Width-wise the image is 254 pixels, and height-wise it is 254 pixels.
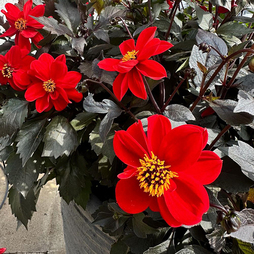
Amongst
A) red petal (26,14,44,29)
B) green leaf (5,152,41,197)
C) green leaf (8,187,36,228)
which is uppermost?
red petal (26,14,44,29)

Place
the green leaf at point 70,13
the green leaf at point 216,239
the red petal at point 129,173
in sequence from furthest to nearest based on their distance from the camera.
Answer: the green leaf at point 70,13, the green leaf at point 216,239, the red petal at point 129,173

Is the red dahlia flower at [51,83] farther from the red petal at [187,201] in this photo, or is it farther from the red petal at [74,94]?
the red petal at [187,201]

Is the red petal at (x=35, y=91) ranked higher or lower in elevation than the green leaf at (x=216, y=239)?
higher

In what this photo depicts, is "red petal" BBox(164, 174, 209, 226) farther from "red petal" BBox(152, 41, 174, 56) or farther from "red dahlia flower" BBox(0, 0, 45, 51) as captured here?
"red dahlia flower" BBox(0, 0, 45, 51)

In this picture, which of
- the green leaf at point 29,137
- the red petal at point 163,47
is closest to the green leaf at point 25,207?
the green leaf at point 29,137

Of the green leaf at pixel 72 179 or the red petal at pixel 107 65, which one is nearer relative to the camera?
the red petal at pixel 107 65

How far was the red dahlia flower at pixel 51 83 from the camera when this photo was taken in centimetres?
35

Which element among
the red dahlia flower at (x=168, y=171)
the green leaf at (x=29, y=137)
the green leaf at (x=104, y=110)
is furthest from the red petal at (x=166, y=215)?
the green leaf at (x=29, y=137)

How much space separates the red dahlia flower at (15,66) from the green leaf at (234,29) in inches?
11.5

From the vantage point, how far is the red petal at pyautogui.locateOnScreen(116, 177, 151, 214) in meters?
0.23

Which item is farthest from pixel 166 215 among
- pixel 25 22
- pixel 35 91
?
pixel 25 22

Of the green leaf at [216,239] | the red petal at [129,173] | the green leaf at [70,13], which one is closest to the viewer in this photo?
the red petal at [129,173]

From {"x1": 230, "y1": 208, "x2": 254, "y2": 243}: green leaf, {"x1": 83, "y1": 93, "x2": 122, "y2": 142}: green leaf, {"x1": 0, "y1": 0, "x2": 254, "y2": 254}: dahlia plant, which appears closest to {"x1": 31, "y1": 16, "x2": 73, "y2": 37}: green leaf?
{"x1": 0, "y1": 0, "x2": 254, "y2": 254}: dahlia plant

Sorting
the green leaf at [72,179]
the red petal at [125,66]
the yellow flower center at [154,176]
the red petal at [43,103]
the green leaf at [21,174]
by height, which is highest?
the red petal at [125,66]
